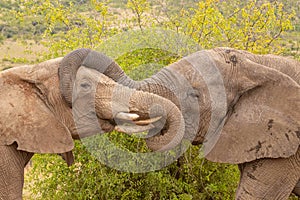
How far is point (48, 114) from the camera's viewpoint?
16.4ft

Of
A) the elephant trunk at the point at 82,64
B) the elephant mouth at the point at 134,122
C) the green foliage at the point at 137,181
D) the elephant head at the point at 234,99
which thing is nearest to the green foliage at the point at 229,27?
the green foliage at the point at 137,181

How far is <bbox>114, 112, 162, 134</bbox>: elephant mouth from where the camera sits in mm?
4617

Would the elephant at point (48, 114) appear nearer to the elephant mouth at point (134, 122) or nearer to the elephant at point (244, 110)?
the elephant mouth at point (134, 122)

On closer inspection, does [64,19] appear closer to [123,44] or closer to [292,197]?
[123,44]

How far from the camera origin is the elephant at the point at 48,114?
190 inches

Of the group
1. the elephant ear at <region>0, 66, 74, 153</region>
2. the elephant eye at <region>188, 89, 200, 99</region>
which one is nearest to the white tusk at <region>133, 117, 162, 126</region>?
the elephant eye at <region>188, 89, 200, 99</region>

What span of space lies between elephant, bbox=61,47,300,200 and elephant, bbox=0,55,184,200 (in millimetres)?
264

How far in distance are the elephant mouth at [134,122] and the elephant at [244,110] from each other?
16.2 inches

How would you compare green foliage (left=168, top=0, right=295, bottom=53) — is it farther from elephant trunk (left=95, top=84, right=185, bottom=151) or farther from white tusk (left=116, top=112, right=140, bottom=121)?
white tusk (left=116, top=112, right=140, bottom=121)

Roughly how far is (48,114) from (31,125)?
0.18 metres

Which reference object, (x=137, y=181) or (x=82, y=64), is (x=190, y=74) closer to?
(x=82, y=64)

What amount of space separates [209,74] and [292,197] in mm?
2375

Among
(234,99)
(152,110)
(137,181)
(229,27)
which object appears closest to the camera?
(152,110)

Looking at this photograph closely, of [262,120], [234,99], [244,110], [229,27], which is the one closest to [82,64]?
[234,99]
